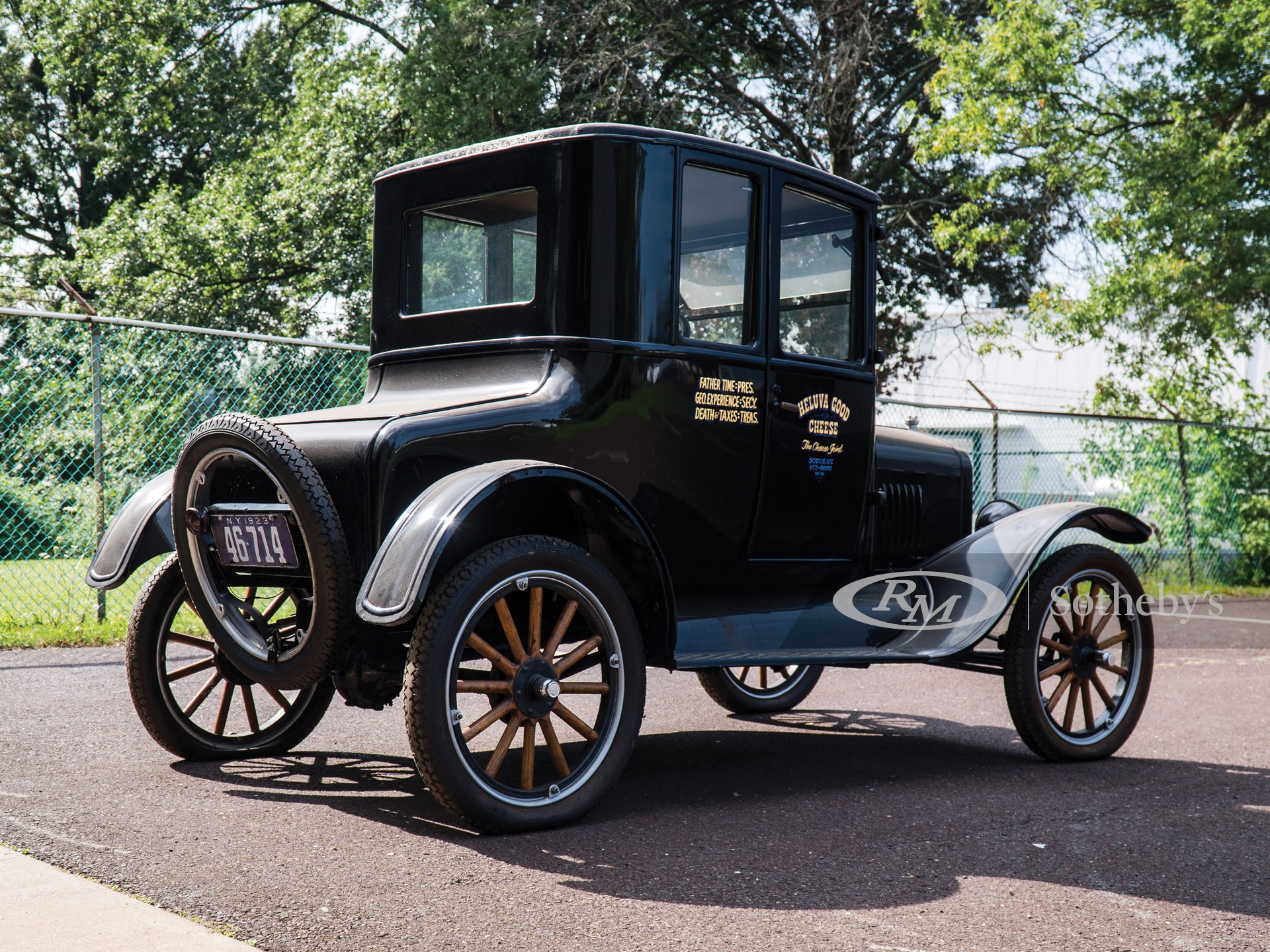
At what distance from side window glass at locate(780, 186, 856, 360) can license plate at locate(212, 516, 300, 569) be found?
83.3 inches

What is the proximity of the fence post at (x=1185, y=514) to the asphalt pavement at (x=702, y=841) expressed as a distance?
841cm

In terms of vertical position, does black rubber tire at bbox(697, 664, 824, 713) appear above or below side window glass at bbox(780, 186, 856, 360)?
below

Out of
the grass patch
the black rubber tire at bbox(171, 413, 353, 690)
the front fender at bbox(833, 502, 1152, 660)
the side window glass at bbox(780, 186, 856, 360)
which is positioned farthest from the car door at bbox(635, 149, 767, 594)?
the grass patch

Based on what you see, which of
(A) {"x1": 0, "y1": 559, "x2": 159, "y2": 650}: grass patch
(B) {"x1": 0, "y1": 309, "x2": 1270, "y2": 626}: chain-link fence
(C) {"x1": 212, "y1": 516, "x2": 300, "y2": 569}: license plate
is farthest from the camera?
(B) {"x1": 0, "y1": 309, "x2": 1270, "y2": 626}: chain-link fence

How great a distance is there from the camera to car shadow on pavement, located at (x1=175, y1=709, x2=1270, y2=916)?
3227mm

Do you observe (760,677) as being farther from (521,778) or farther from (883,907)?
(883,907)

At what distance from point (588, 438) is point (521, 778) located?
118 centimetres

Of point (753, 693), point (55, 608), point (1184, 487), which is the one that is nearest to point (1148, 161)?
point (1184, 487)

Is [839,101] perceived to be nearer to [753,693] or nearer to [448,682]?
[753,693]

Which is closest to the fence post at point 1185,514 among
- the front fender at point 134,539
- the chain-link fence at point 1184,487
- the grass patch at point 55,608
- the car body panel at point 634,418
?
the chain-link fence at point 1184,487

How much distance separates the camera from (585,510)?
4.04 metres

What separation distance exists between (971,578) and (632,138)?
236 cm

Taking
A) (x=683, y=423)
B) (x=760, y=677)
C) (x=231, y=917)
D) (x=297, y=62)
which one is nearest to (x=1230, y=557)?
(x=760, y=677)

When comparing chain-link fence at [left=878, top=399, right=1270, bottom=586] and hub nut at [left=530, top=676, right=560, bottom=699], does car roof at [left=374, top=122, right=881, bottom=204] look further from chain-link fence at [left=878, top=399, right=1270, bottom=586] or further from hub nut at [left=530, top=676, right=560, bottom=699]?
chain-link fence at [left=878, top=399, right=1270, bottom=586]
